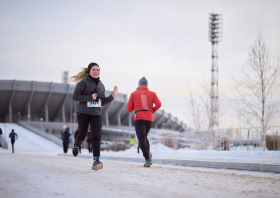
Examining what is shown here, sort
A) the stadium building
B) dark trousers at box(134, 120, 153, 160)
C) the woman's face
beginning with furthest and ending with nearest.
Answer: the stadium building, dark trousers at box(134, 120, 153, 160), the woman's face

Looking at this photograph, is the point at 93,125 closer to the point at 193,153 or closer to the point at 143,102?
the point at 143,102

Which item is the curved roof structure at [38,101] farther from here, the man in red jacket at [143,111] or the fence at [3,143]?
the man in red jacket at [143,111]

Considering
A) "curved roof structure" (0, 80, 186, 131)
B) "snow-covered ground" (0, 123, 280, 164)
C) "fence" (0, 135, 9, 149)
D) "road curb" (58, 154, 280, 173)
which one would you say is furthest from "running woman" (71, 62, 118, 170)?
"curved roof structure" (0, 80, 186, 131)

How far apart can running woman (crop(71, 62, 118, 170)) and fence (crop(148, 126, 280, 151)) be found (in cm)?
938

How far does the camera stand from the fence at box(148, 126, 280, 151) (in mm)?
12666

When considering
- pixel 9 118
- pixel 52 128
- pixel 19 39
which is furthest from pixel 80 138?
pixel 9 118

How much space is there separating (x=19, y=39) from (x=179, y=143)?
18137mm

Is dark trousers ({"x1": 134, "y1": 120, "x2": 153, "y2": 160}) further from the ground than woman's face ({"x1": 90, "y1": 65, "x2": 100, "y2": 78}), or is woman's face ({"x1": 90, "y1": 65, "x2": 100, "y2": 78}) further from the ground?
woman's face ({"x1": 90, "y1": 65, "x2": 100, "y2": 78})

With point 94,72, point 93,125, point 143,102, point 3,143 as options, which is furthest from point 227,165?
point 3,143

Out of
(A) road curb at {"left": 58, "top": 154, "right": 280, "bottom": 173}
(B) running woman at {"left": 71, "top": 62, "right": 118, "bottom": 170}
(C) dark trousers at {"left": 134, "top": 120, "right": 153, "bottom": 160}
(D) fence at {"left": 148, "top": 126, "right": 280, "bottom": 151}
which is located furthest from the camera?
(D) fence at {"left": 148, "top": 126, "right": 280, "bottom": 151}

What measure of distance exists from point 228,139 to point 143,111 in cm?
1023

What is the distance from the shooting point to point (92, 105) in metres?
5.20

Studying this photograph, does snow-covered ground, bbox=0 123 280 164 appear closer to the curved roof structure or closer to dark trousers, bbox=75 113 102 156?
dark trousers, bbox=75 113 102 156

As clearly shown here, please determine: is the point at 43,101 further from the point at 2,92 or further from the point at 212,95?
the point at 212,95
